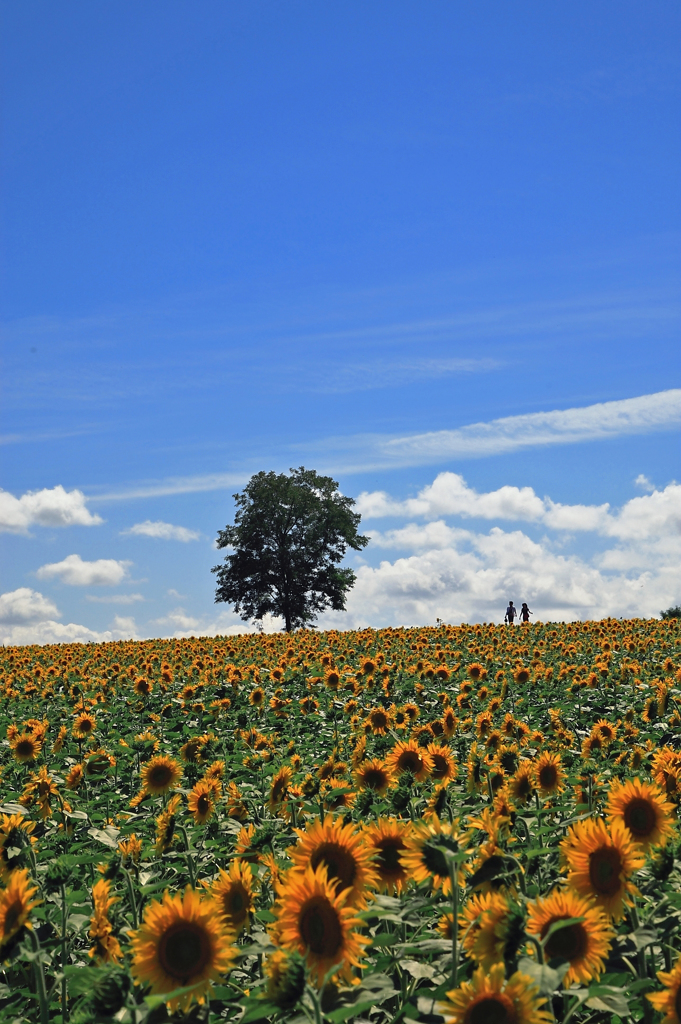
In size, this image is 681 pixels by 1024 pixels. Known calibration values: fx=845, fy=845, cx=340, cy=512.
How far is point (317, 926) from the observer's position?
261cm

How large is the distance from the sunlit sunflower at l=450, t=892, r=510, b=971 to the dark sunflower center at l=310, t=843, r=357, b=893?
0.43m

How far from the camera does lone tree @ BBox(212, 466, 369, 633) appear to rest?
202 ft

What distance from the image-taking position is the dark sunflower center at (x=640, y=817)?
3725 millimetres

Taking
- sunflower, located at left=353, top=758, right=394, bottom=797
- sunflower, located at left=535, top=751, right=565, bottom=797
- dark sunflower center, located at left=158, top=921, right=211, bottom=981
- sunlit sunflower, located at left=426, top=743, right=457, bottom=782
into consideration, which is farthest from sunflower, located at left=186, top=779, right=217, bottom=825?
dark sunflower center, located at left=158, top=921, right=211, bottom=981

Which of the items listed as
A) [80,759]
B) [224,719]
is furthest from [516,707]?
[80,759]

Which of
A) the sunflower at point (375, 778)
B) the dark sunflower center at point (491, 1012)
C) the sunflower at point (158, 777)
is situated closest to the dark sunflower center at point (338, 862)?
the dark sunflower center at point (491, 1012)

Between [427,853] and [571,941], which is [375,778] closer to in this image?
[427,853]

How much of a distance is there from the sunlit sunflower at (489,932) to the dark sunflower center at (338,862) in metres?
0.43

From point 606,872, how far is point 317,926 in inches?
45.7

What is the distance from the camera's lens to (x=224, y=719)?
518 inches

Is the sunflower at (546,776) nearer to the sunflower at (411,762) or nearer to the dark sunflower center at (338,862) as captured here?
the sunflower at (411,762)

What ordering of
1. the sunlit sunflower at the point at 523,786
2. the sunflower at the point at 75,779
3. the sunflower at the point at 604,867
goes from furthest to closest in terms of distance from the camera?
the sunflower at the point at 75,779, the sunlit sunflower at the point at 523,786, the sunflower at the point at 604,867

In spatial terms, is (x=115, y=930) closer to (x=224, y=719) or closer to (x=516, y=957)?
(x=516, y=957)

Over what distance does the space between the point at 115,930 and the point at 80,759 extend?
23.1 feet
